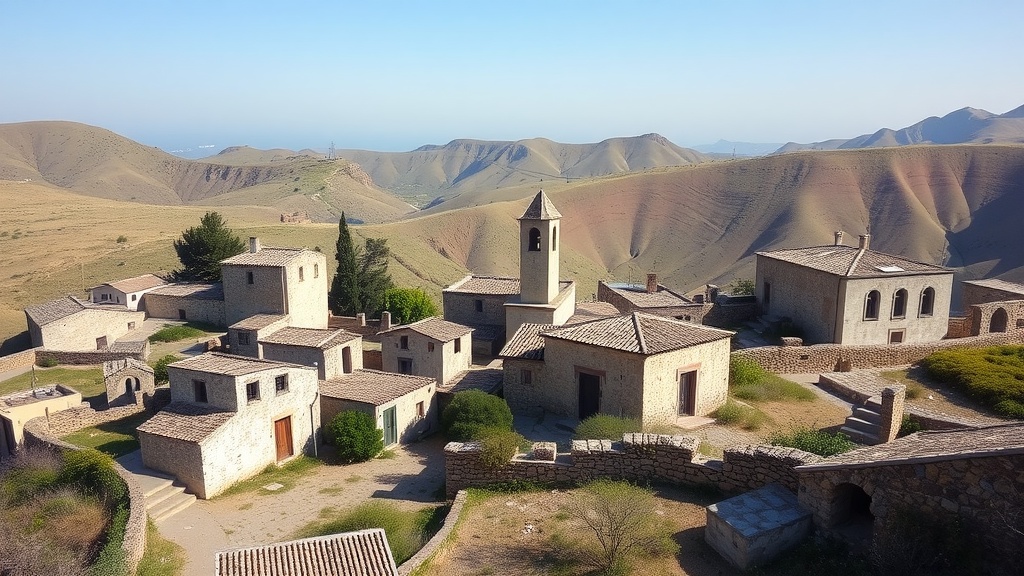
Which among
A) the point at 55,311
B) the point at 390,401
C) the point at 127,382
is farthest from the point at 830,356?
the point at 55,311

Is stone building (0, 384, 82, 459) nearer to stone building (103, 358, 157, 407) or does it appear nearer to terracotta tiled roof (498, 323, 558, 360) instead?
stone building (103, 358, 157, 407)

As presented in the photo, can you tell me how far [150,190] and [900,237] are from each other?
15443cm

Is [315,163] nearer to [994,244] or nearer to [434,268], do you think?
[434,268]

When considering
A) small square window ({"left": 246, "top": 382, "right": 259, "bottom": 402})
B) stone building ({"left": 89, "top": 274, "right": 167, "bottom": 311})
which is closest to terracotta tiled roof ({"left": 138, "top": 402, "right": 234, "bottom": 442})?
small square window ({"left": 246, "top": 382, "right": 259, "bottom": 402})

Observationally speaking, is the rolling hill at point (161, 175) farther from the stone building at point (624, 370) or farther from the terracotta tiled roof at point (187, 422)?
the stone building at point (624, 370)

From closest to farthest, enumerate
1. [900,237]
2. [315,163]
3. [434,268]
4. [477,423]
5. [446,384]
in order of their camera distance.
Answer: [477,423] → [446,384] → [434,268] → [900,237] → [315,163]

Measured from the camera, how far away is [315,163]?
16175 centimetres

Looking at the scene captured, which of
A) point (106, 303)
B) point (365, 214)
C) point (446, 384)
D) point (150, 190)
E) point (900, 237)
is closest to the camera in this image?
point (446, 384)

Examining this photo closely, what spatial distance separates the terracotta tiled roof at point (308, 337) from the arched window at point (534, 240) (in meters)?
8.84

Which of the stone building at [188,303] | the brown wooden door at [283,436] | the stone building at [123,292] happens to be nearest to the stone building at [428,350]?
the brown wooden door at [283,436]

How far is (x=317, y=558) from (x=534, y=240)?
19985 mm

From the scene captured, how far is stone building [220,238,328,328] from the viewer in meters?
33.5

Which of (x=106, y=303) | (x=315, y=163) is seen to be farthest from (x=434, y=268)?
(x=315, y=163)

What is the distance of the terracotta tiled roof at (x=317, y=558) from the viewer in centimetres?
1027
